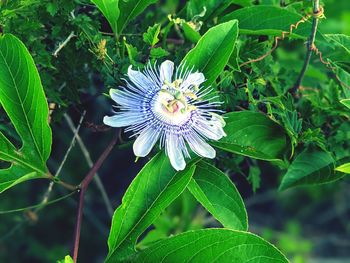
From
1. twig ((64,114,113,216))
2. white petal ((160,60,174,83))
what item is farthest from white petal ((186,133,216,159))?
twig ((64,114,113,216))

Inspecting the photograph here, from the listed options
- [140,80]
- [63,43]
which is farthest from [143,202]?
[63,43]

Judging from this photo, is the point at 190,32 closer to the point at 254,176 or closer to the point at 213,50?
the point at 213,50

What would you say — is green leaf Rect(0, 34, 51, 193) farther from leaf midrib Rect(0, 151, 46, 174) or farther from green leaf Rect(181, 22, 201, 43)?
green leaf Rect(181, 22, 201, 43)

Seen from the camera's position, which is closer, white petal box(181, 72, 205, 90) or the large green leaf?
white petal box(181, 72, 205, 90)

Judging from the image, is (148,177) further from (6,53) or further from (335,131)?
(335,131)

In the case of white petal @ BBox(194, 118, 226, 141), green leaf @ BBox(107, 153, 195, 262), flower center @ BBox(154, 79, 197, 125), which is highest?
flower center @ BBox(154, 79, 197, 125)
